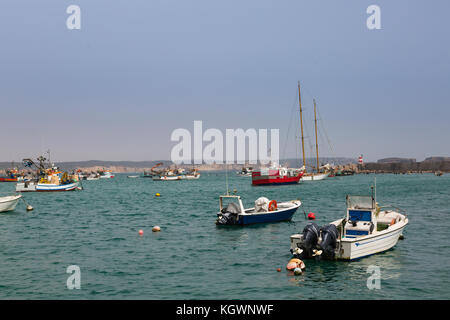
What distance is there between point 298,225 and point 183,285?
19.3 m

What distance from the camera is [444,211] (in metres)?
45.9

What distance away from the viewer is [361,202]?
2459 cm

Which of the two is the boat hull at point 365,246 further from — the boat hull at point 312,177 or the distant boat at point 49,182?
the boat hull at point 312,177

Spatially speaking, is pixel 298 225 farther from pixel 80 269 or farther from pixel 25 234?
pixel 25 234

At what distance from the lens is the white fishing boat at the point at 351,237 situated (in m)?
21.4

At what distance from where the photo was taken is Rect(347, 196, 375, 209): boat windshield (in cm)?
2427

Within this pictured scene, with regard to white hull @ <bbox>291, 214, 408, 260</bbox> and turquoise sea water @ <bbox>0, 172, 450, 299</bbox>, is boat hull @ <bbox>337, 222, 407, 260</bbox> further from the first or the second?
turquoise sea water @ <bbox>0, 172, 450, 299</bbox>

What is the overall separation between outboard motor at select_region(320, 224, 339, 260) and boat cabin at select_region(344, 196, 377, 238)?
234 cm

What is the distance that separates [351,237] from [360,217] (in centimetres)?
155

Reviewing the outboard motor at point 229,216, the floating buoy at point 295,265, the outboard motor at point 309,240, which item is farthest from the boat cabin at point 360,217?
the outboard motor at point 229,216

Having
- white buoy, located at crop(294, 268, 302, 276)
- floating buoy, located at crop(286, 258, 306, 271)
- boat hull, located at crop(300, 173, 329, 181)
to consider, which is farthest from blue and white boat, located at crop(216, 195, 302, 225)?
boat hull, located at crop(300, 173, 329, 181)

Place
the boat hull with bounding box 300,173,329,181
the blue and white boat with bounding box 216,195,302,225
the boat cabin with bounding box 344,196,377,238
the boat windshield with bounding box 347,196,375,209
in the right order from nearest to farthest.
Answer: the boat cabin with bounding box 344,196,377,238 < the boat windshield with bounding box 347,196,375,209 < the blue and white boat with bounding box 216,195,302,225 < the boat hull with bounding box 300,173,329,181
